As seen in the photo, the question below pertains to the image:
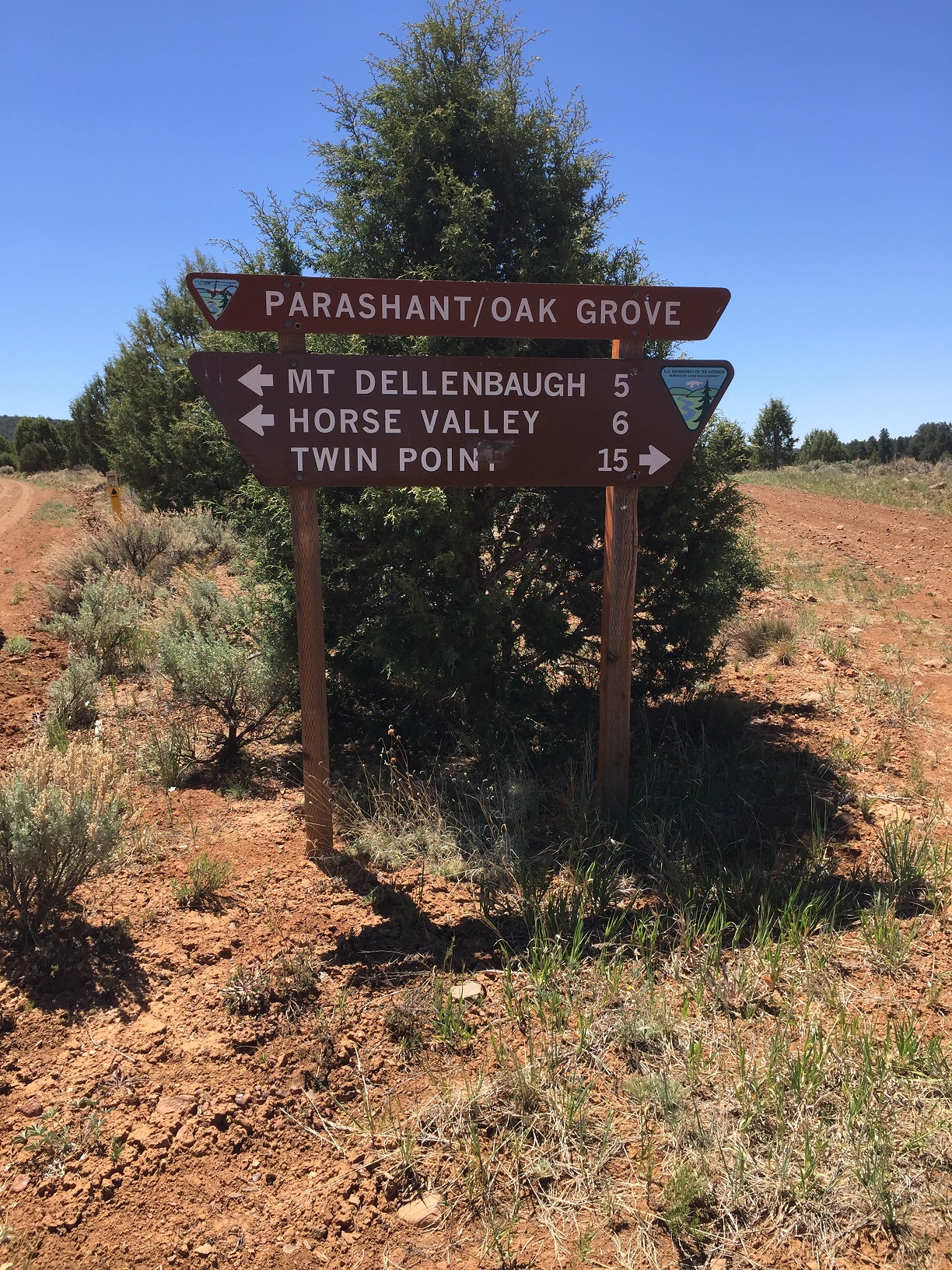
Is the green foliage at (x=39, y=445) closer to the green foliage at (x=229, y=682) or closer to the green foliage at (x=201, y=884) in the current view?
the green foliage at (x=229, y=682)

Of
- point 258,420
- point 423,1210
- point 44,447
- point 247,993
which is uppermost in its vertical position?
point 44,447

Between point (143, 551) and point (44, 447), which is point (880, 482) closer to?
point (143, 551)

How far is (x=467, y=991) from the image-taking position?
9.95 ft

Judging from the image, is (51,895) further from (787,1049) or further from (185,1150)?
(787,1049)

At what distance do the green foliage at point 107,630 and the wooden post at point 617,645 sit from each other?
4.27m

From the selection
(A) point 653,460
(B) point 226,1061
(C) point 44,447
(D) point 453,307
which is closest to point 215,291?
(D) point 453,307

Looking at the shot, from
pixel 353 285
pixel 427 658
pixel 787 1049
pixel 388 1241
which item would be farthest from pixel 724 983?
pixel 353 285

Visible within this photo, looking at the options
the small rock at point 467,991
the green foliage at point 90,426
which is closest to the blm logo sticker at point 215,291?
the small rock at point 467,991

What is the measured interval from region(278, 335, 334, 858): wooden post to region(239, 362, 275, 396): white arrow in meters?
0.16

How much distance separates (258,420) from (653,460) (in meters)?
1.89

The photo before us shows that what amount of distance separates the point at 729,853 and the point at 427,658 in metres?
1.91

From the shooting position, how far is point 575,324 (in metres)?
3.97

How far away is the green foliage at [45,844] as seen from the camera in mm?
3115

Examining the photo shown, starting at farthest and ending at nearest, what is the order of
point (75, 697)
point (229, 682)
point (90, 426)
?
point (90, 426), point (75, 697), point (229, 682)
